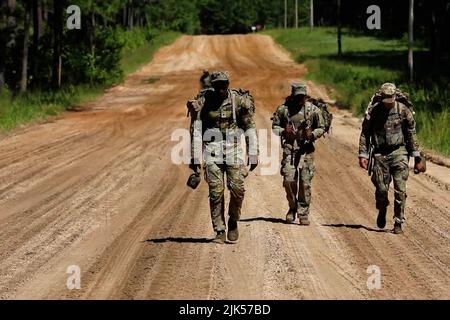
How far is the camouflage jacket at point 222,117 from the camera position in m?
8.32

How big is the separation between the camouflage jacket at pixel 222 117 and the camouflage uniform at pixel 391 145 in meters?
1.72

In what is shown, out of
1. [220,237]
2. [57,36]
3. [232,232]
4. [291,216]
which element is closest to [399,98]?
[291,216]

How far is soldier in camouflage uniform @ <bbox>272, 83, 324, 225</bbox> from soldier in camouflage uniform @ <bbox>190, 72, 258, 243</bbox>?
3.20 feet

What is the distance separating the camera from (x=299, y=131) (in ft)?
30.6

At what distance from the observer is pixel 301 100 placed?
9273mm

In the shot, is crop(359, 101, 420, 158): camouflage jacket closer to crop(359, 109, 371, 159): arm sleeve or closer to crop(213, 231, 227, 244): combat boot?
crop(359, 109, 371, 159): arm sleeve

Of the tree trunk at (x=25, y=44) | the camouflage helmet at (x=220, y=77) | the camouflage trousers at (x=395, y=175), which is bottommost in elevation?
the camouflage trousers at (x=395, y=175)

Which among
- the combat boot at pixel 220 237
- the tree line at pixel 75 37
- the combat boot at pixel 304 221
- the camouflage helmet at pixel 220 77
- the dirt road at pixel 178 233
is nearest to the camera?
the dirt road at pixel 178 233

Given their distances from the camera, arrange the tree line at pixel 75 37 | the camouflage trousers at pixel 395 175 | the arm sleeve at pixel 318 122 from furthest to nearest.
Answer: the tree line at pixel 75 37, the arm sleeve at pixel 318 122, the camouflage trousers at pixel 395 175

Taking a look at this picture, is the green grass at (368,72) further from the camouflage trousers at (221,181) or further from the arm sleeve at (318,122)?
the camouflage trousers at (221,181)

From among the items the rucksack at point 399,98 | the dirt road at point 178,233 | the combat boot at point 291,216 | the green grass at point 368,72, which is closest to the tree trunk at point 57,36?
the dirt road at point 178,233

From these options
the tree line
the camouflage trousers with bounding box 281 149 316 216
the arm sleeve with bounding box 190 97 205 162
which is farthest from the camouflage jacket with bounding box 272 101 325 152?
the tree line

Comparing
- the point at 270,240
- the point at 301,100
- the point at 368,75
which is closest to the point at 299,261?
the point at 270,240

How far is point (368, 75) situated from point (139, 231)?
2496 cm
